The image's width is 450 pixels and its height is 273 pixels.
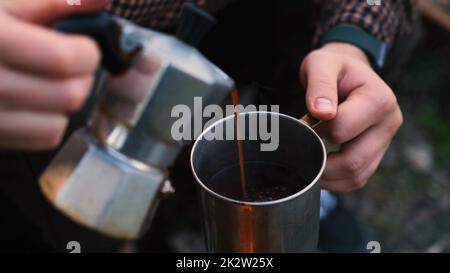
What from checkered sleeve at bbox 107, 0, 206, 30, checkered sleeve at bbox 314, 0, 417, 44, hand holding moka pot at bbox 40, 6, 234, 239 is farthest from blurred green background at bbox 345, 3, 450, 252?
hand holding moka pot at bbox 40, 6, 234, 239

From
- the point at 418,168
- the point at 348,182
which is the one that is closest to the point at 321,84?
the point at 348,182

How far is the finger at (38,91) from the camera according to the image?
0.47m

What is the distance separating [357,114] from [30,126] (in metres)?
0.47

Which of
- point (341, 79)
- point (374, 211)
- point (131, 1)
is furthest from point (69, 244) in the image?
point (374, 211)

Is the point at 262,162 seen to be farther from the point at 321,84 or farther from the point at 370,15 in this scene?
the point at 370,15

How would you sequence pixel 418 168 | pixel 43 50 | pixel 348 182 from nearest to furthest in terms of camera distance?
pixel 43 50 < pixel 348 182 < pixel 418 168

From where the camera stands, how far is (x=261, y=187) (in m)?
0.73

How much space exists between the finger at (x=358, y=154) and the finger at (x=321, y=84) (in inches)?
3.9

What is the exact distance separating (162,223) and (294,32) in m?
0.63

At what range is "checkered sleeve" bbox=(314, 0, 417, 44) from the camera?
103 cm

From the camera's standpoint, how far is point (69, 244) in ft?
3.41

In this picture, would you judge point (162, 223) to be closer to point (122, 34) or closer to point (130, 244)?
point (130, 244)

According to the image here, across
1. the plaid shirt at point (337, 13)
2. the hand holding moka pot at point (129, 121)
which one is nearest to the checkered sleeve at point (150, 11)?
the plaid shirt at point (337, 13)

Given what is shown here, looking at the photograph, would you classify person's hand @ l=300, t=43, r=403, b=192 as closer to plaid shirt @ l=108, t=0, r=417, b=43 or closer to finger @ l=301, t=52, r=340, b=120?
finger @ l=301, t=52, r=340, b=120
